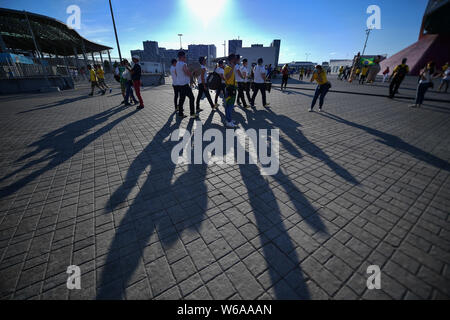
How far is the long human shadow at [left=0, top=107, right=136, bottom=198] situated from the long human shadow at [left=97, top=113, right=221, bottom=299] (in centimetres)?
177

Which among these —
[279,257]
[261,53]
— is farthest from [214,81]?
[261,53]

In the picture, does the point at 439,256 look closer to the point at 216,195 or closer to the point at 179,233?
the point at 216,195

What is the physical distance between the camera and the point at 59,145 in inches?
192

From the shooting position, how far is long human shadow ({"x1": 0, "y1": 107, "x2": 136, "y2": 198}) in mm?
3432

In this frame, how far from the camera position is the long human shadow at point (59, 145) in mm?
3432

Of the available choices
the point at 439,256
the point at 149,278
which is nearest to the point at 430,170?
the point at 439,256

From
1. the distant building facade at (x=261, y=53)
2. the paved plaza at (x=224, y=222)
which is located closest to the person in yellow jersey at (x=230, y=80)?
the paved plaza at (x=224, y=222)

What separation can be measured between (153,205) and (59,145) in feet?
13.5

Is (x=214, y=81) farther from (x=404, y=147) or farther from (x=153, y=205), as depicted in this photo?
(x=404, y=147)

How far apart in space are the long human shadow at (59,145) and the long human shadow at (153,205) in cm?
177

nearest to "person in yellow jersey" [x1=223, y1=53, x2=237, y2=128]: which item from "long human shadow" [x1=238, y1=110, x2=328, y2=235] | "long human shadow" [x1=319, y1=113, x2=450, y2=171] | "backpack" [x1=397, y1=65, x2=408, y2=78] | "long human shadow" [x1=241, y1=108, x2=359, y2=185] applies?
"long human shadow" [x1=241, y1=108, x2=359, y2=185]

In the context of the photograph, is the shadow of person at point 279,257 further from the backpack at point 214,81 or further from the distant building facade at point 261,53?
the distant building facade at point 261,53

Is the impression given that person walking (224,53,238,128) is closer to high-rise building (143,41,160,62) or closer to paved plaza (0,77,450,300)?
paved plaza (0,77,450,300)

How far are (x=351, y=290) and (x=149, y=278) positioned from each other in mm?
1889
